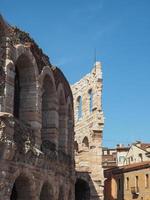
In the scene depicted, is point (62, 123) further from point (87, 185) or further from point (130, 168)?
point (130, 168)

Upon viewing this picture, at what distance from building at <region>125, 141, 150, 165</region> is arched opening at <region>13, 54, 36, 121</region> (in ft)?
→ 106

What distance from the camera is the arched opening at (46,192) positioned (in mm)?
20883

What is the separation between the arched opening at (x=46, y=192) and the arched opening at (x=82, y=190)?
12.1 metres

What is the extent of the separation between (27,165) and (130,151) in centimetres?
3653

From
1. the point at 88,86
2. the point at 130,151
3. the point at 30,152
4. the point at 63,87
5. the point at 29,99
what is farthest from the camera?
the point at 130,151

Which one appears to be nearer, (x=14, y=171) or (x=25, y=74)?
(x=14, y=171)

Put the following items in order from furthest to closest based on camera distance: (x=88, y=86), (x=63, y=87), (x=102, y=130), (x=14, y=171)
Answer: (x=88, y=86) < (x=102, y=130) < (x=63, y=87) < (x=14, y=171)

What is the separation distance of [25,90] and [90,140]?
47.0 ft

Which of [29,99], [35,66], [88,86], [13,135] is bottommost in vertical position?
[13,135]

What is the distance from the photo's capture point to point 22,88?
20.0 metres

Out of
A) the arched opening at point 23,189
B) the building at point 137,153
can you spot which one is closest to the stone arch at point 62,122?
the arched opening at point 23,189

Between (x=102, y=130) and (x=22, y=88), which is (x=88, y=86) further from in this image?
(x=22, y=88)

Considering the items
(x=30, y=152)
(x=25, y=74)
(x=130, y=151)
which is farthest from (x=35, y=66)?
(x=130, y=151)

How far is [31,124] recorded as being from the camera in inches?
758
